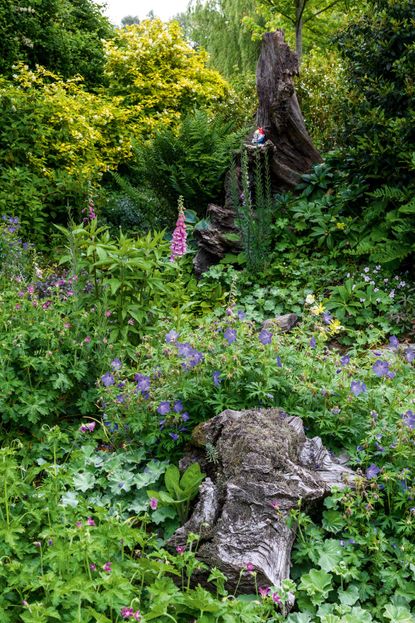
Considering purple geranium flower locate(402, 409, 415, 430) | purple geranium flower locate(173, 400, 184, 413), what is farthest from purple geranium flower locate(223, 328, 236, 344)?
purple geranium flower locate(402, 409, 415, 430)

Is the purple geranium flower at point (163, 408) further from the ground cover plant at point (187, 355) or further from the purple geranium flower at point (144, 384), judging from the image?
the purple geranium flower at point (144, 384)

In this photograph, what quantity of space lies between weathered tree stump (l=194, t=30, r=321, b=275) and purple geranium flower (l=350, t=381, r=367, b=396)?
380cm

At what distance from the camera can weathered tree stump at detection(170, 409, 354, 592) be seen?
8.11 feet

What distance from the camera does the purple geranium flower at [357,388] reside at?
3.10m

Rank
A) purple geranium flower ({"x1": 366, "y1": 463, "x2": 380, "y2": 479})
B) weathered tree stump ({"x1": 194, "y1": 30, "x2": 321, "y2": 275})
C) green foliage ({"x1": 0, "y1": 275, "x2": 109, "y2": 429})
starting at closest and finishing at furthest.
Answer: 1. purple geranium flower ({"x1": 366, "y1": 463, "x2": 380, "y2": 479})
2. green foliage ({"x1": 0, "y1": 275, "x2": 109, "y2": 429})
3. weathered tree stump ({"x1": 194, "y1": 30, "x2": 321, "y2": 275})

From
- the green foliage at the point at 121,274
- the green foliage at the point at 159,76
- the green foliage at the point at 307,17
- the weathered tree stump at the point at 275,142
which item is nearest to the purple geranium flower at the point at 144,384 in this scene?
the green foliage at the point at 121,274

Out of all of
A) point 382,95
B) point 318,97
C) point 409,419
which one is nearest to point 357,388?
point 409,419

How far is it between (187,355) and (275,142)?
4.53 meters

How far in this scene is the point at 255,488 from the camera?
2646mm

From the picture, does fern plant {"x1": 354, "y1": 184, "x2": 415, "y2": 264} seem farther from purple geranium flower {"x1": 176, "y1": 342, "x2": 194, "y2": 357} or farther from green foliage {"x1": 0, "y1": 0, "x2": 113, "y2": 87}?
green foliage {"x1": 0, "y1": 0, "x2": 113, "y2": 87}

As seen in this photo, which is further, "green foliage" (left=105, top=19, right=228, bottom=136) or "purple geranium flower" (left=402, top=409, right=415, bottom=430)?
"green foliage" (left=105, top=19, right=228, bottom=136)

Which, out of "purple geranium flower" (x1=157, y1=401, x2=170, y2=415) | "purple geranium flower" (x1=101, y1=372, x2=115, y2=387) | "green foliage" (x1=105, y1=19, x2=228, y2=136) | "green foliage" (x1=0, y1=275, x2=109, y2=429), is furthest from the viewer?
"green foliage" (x1=105, y1=19, x2=228, y2=136)

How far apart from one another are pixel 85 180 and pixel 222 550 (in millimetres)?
6585

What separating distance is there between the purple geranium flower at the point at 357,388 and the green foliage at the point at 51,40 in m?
8.74
